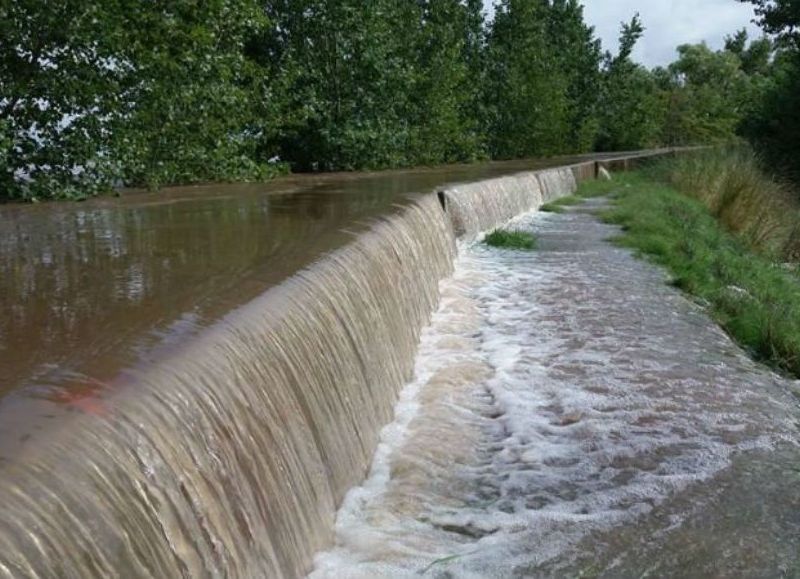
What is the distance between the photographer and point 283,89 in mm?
15680

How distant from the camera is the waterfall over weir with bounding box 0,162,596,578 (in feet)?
6.45

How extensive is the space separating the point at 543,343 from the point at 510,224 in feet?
27.0

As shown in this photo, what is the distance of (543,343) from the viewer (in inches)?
253

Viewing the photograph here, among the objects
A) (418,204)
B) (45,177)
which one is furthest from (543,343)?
(45,177)

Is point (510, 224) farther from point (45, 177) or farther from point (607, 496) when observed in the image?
point (607, 496)

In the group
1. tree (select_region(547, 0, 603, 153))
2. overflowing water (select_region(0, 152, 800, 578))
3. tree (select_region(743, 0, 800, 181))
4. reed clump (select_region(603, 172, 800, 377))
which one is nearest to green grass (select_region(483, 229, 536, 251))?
reed clump (select_region(603, 172, 800, 377))

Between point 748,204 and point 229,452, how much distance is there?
1436cm

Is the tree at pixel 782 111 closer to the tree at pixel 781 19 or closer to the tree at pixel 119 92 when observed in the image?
the tree at pixel 781 19

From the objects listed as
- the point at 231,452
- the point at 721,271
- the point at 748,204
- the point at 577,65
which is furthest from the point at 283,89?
the point at 577,65

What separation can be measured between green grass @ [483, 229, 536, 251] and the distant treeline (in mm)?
4112

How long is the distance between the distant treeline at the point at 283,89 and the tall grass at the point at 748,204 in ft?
22.2

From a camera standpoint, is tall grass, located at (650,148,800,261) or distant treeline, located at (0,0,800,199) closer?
distant treeline, located at (0,0,800,199)

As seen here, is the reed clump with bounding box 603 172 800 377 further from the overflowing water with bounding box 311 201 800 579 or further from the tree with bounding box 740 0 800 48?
the tree with bounding box 740 0 800 48

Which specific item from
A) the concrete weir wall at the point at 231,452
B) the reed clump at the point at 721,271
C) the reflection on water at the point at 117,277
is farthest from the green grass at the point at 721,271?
the reflection on water at the point at 117,277
